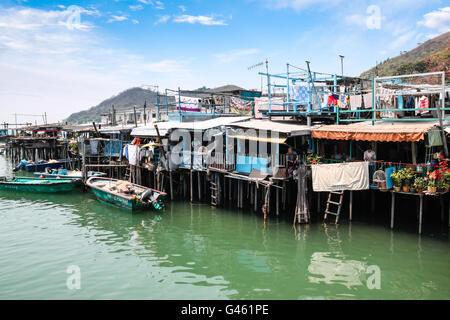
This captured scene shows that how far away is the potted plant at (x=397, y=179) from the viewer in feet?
40.9

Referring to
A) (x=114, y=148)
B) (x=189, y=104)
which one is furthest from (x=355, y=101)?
(x=114, y=148)

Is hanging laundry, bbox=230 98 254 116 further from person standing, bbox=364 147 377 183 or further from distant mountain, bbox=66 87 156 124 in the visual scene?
distant mountain, bbox=66 87 156 124

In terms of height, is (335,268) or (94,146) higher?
(94,146)

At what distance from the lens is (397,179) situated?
12.5 meters

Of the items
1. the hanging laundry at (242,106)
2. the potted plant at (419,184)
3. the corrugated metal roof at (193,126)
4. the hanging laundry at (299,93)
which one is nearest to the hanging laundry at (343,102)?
the hanging laundry at (299,93)

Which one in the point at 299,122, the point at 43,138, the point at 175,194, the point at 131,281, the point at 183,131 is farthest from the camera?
the point at 43,138

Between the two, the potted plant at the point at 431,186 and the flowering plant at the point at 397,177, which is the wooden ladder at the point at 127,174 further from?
the potted plant at the point at 431,186

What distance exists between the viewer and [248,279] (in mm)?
10102

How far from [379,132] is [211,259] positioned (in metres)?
7.88

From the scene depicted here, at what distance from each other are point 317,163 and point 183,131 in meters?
8.22

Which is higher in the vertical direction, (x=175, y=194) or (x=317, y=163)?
(x=317, y=163)

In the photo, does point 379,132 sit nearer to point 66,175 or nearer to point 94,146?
point 94,146

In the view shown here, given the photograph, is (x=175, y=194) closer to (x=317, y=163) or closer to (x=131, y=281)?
(x=317, y=163)
